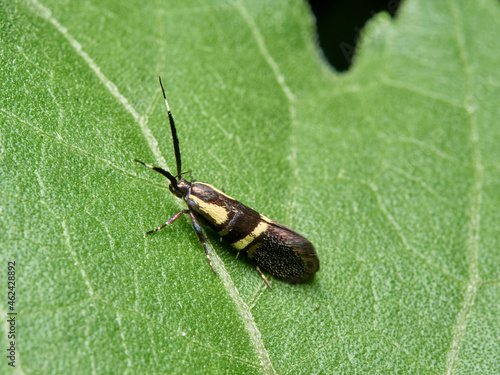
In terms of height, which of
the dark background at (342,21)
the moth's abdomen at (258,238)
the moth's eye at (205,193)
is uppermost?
the dark background at (342,21)

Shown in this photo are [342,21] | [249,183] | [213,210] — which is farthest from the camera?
[342,21]

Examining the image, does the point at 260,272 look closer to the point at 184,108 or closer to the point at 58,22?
the point at 184,108

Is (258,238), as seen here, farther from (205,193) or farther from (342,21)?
(342,21)

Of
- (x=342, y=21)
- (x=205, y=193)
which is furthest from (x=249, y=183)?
(x=342, y=21)

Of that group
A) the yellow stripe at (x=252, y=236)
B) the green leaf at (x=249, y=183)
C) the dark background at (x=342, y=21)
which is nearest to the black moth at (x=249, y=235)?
the yellow stripe at (x=252, y=236)

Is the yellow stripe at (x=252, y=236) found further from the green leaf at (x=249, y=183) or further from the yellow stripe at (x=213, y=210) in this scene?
the yellow stripe at (x=213, y=210)

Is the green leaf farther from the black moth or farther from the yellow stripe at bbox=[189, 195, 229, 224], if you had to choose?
the yellow stripe at bbox=[189, 195, 229, 224]

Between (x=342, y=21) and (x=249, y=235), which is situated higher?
(x=342, y=21)
